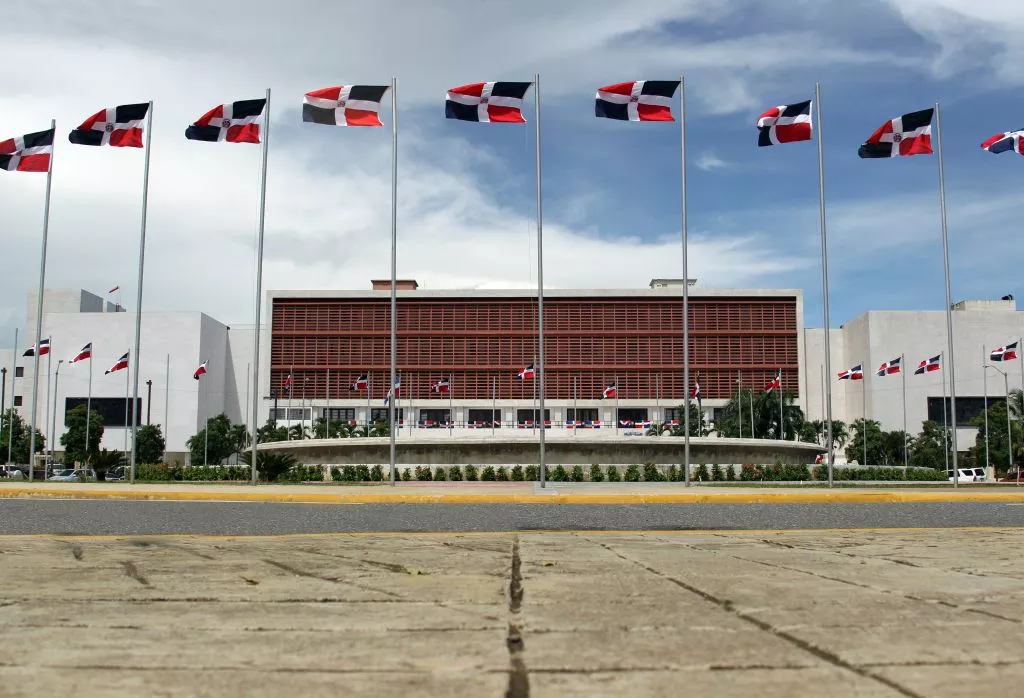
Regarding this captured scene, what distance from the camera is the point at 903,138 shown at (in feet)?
83.9

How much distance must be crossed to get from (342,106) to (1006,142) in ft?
62.8

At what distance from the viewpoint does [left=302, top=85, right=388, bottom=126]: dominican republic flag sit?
2361 centimetres

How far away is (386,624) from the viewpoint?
4402 millimetres

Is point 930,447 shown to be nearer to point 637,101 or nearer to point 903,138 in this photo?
point 903,138

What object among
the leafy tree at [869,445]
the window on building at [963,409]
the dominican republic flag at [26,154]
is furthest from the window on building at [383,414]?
the dominican republic flag at [26,154]

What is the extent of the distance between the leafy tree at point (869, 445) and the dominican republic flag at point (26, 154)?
75007mm

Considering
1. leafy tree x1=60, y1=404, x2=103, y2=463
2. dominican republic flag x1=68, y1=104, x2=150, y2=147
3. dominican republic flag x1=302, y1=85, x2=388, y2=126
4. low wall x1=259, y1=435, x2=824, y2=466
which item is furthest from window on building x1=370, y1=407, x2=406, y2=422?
dominican republic flag x1=302, y1=85, x2=388, y2=126

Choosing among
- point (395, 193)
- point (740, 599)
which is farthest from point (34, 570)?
point (395, 193)

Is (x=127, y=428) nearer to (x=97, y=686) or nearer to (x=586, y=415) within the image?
(x=586, y=415)

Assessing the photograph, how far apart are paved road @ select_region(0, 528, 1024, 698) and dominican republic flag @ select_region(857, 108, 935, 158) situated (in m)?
20.5

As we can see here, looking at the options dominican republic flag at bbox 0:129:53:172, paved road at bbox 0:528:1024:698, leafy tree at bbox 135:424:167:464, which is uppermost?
dominican republic flag at bbox 0:129:53:172

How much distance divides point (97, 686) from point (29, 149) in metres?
28.2

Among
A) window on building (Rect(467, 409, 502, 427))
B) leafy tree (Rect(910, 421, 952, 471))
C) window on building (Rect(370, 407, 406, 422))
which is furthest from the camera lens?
window on building (Rect(370, 407, 406, 422))

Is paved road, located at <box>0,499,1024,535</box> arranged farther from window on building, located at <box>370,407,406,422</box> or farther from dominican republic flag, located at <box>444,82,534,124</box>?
window on building, located at <box>370,407,406,422</box>
